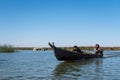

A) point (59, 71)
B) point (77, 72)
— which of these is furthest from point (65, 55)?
point (77, 72)

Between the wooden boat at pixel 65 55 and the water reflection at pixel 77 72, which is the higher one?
the wooden boat at pixel 65 55

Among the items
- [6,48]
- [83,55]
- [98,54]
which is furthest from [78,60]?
[6,48]

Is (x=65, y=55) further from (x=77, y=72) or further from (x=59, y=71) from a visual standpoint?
(x=77, y=72)

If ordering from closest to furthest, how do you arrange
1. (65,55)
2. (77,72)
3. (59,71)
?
(77,72), (59,71), (65,55)

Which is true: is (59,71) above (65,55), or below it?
below

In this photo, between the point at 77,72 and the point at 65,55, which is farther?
the point at 65,55

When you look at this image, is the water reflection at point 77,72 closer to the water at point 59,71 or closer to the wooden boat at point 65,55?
the water at point 59,71

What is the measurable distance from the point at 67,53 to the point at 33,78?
12763 mm

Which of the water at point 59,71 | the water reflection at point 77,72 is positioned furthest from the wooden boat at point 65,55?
the water reflection at point 77,72

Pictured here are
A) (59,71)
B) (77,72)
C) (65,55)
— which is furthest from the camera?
(65,55)

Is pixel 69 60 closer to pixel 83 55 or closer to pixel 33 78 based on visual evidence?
pixel 83 55

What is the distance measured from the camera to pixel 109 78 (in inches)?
606

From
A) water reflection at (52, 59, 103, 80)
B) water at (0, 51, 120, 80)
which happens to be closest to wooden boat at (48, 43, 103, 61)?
water at (0, 51, 120, 80)

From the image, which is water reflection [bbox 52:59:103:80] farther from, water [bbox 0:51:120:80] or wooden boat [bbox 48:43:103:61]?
wooden boat [bbox 48:43:103:61]
